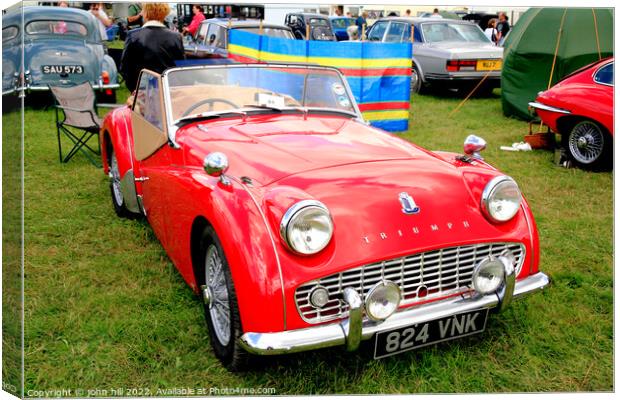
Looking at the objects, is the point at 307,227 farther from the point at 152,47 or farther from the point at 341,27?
the point at 341,27

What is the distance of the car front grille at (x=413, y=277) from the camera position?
2.46 meters

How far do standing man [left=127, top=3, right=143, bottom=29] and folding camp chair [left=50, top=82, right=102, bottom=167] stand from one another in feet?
4.41

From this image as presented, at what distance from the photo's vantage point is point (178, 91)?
3.87 metres

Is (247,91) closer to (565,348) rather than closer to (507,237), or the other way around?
(507,237)

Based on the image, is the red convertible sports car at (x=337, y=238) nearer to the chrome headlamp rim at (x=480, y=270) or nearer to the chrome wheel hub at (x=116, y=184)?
the chrome headlamp rim at (x=480, y=270)

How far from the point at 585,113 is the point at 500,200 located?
13.6 ft

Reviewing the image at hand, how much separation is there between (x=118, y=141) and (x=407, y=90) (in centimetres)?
492

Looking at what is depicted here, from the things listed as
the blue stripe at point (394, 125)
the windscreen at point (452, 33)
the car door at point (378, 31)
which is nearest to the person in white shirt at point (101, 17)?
the blue stripe at point (394, 125)

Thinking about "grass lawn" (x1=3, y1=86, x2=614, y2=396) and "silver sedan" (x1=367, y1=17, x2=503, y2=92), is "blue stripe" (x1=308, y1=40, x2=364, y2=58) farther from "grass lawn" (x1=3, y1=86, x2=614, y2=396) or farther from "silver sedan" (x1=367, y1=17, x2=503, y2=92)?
"grass lawn" (x1=3, y1=86, x2=614, y2=396)

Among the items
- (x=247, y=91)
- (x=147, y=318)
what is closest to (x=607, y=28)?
(x=247, y=91)

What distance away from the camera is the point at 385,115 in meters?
8.46

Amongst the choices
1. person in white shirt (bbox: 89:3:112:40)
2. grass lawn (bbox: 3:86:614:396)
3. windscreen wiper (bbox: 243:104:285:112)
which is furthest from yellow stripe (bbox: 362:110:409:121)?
windscreen wiper (bbox: 243:104:285:112)

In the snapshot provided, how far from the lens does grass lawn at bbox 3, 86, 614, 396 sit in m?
2.73

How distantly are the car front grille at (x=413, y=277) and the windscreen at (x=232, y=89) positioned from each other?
1.72 meters
